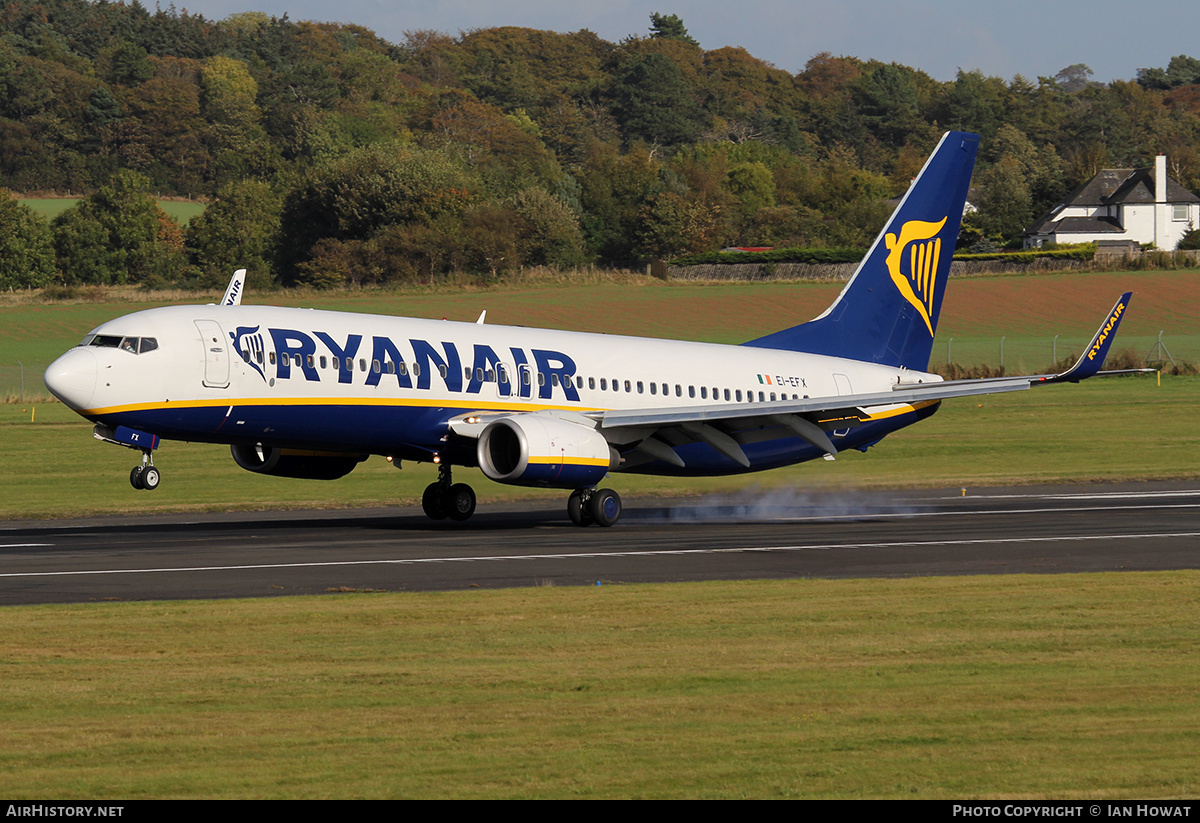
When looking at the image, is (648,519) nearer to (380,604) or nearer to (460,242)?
(380,604)

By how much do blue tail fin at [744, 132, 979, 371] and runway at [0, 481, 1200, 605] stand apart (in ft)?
13.9

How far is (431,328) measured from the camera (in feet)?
110

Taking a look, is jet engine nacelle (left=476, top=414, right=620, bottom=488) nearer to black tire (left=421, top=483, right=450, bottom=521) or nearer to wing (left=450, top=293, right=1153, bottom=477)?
wing (left=450, top=293, right=1153, bottom=477)

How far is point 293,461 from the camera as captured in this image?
33906 millimetres

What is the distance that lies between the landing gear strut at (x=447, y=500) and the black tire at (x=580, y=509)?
2828mm

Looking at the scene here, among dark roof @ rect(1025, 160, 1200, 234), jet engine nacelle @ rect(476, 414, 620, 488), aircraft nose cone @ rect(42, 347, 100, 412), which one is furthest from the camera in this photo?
dark roof @ rect(1025, 160, 1200, 234)

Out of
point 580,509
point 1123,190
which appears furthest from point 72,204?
point 580,509

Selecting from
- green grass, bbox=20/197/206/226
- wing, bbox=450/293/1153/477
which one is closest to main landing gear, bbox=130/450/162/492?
wing, bbox=450/293/1153/477

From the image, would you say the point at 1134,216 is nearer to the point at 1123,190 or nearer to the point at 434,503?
the point at 1123,190

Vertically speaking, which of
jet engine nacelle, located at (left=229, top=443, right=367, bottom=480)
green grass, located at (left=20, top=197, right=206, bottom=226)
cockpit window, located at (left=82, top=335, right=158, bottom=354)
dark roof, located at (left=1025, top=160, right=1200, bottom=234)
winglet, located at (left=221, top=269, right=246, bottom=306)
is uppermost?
green grass, located at (left=20, top=197, right=206, bottom=226)

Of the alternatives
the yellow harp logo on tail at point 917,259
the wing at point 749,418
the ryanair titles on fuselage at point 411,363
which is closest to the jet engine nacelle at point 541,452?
the wing at point 749,418

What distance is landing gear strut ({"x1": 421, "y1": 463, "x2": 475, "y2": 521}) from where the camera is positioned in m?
35.2
